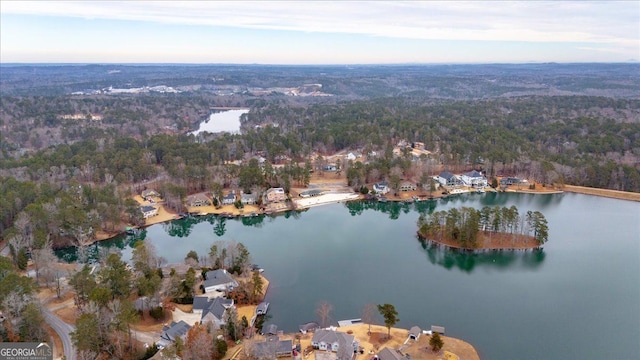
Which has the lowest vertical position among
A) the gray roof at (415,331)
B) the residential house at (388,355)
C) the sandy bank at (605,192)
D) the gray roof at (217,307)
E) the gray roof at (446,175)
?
the gray roof at (415,331)

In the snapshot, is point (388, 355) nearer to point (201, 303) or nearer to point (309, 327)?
point (309, 327)

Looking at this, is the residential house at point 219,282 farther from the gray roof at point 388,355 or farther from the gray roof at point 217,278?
the gray roof at point 388,355

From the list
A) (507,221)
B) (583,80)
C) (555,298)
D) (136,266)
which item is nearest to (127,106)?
(136,266)

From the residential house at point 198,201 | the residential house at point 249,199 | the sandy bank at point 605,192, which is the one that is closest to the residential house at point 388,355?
the residential house at point 249,199

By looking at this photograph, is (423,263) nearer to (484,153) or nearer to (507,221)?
(507,221)

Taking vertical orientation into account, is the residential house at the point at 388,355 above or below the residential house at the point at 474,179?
below

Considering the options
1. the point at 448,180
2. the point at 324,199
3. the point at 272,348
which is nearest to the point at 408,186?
the point at 448,180
